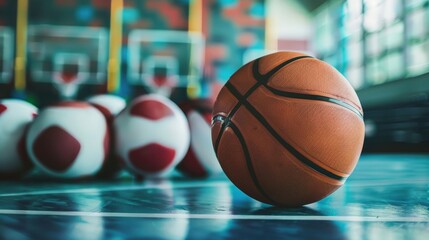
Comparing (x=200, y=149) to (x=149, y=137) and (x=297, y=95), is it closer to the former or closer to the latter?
(x=149, y=137)

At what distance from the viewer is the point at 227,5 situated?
1148 centimetres

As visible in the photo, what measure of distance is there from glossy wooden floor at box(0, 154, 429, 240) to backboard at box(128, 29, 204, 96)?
8528 millimetres

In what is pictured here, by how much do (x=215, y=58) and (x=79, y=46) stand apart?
2675mm

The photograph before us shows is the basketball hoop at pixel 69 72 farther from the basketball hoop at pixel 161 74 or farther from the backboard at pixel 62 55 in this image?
the basketball hoop at pixel 161 74

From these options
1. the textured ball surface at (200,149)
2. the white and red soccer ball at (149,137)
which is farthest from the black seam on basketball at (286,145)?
the textured ball surface at (200,149)

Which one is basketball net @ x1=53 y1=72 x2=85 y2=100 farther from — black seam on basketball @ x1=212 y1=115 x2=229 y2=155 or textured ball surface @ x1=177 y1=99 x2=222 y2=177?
black seam on basketball @ x1=212 y1=115 x2=229 y2=155

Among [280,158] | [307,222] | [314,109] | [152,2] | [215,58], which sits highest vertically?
[152,2]

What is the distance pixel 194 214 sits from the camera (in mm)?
1562

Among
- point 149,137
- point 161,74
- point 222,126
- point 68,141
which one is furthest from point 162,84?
point 222,126

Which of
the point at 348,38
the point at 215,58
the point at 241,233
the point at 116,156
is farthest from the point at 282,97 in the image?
the point at 215,58

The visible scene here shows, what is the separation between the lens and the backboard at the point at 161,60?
10891mm

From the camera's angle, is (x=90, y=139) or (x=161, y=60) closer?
(x=90, y=139)

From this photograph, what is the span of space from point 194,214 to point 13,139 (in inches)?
57.8

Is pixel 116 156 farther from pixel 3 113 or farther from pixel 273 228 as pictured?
pixel 273 228
